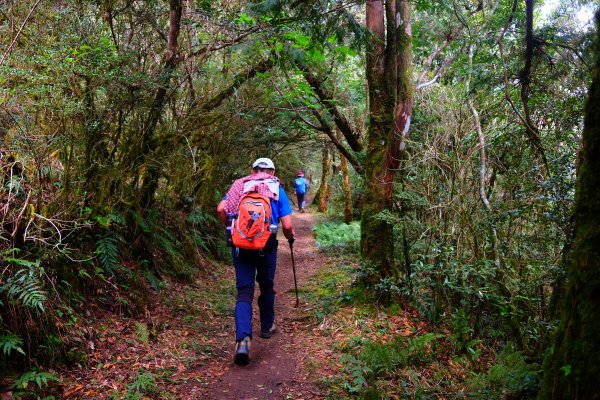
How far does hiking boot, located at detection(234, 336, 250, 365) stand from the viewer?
4.59m

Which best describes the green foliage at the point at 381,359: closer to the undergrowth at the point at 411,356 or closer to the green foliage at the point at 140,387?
the undergrowth at the point at 411,356

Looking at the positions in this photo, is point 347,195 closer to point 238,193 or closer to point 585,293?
point 238,193

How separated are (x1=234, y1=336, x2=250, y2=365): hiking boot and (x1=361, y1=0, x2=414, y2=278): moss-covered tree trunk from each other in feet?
8.08

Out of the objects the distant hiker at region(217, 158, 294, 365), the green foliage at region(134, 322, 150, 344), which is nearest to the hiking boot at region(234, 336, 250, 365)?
the distant hiker at region(217, 158, 294, 365)

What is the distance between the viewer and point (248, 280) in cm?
504

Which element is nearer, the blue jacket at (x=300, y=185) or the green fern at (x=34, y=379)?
the green fern at (x=34, y=379)

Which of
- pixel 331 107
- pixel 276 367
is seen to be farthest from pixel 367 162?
pixel 331 107

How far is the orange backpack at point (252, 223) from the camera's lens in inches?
191

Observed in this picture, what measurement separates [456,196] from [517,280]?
1.27 m

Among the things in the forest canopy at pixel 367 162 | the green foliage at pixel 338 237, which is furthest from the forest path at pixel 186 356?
the green foliage at pixel 338 237

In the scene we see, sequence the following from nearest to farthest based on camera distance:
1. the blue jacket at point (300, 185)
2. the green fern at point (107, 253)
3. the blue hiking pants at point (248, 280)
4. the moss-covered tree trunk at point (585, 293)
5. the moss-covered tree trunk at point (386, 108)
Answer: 1. the moss-covered tree trunk at point (585, 293)
2. the blue hiking pants at point (248, 280)
3. the green fern at point (107, 253)
4. the moss-covered tree trunk at point (386, 108)
5. the blue jacket at point (300, 185)

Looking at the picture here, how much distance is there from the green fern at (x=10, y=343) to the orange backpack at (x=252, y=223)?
7.44 feet

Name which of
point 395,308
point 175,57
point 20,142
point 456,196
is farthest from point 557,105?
point 20,142

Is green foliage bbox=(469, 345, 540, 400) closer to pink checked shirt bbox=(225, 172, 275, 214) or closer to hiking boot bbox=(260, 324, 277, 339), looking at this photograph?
hiking boot bbox=(260, 324, 277, 339)
